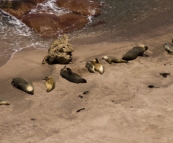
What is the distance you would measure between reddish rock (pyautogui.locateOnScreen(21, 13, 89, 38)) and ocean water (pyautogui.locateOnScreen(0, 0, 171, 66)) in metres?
0.17

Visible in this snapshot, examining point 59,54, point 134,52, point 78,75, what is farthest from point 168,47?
point 59,54

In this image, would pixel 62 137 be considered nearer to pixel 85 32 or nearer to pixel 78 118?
pixel 78 118

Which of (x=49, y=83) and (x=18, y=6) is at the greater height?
(x=18, y=6)

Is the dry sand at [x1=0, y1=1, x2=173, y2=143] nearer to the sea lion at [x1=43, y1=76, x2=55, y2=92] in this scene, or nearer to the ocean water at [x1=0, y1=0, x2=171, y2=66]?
the sea lion at [x1=43, y1=76, x2=55, y2=92]

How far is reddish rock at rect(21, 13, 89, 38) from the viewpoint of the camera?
7.93 m

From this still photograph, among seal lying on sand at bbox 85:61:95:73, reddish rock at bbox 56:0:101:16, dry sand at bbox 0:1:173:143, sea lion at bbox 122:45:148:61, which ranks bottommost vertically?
dry sand at bbox 0:1:173:143

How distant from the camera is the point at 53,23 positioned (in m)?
8.23

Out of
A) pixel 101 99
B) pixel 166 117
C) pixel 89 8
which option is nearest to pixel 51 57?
pixel 101 99

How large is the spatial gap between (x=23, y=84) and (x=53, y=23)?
3189mm

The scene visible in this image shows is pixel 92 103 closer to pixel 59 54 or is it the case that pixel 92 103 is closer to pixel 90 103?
pixel 90 103

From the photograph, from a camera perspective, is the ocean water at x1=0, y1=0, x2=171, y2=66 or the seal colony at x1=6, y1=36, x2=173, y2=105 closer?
the seal colony at x1=6, y1=36, x2=173, y2=105

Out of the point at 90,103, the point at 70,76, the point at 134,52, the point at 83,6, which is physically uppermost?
the point at 83,6

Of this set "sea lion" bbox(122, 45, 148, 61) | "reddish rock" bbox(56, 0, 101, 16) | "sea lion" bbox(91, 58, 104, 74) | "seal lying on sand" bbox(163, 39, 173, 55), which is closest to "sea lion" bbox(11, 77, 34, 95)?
"sea lion" bbox(91, 58, 104, 74)

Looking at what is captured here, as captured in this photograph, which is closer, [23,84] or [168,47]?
[23,84]
